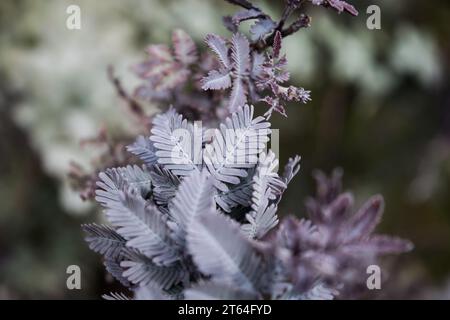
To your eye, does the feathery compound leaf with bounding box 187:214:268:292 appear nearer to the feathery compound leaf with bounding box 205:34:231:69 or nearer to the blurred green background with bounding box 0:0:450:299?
the feathery compound leaf with bounding box 205:34:231:69

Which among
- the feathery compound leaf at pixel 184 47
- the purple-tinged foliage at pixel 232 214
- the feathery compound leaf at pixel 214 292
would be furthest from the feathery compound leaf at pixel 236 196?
the feathery compound leaf at pixel 184 47

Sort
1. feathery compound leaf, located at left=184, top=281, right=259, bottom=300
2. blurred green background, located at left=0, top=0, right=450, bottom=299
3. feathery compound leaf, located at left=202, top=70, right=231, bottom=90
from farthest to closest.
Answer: blurred green background, located at left=0, top=0, right=450, bottom=299 < feathery compound leaf, located at left=202, top=70, right=231, bottom=90 < feathery compound leaf, located at left=184, top=281, right=259, bottom=300

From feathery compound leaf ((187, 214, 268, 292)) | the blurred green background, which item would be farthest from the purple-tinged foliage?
the blurred green background

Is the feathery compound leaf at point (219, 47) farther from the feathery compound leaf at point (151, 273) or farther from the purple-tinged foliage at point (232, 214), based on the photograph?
the feathery compound leaf at point (151, 273)

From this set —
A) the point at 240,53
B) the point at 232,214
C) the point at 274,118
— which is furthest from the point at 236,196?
the point at 274,118
